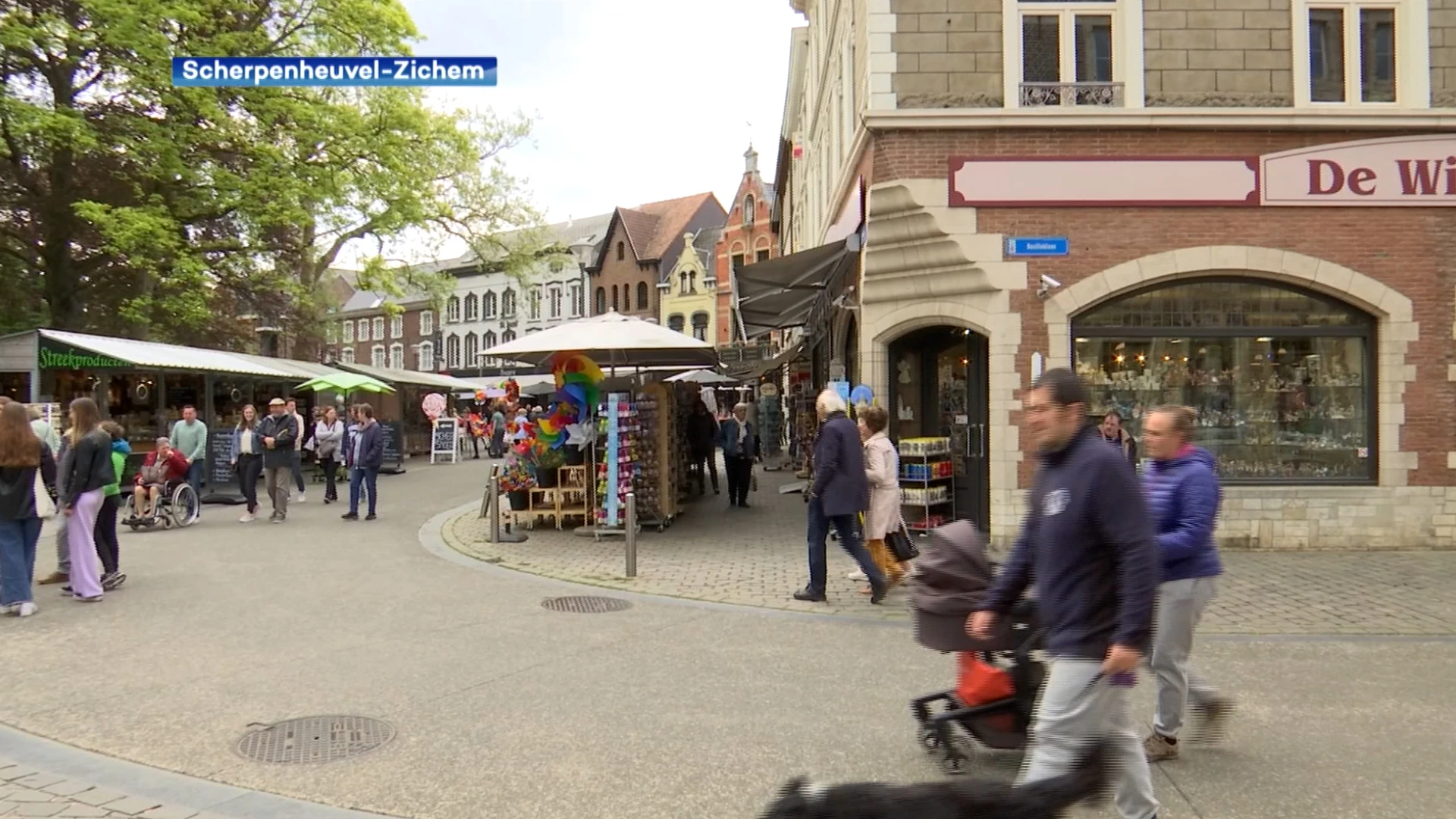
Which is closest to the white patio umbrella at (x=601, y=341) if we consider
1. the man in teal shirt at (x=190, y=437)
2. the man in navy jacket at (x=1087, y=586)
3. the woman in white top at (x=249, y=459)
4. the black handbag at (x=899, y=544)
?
the woman in white top at (x=249, y=459)

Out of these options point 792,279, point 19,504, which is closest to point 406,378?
point 792,279

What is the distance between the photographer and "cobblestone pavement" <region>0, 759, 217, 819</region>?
3.76 metres

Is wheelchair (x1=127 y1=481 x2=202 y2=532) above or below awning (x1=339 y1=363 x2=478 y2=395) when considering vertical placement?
below

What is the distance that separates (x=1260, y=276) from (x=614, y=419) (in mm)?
7612

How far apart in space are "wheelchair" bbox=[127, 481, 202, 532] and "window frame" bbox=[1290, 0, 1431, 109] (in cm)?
1468

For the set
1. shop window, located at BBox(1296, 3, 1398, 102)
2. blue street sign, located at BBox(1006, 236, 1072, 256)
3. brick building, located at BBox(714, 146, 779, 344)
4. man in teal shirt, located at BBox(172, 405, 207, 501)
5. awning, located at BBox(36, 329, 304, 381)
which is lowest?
man in teal shirt, located at BBox(172, 405, 207, 501)

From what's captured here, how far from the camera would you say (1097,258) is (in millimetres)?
10516

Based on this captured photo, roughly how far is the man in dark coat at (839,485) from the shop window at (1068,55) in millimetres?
5302

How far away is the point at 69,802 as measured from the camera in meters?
3.89

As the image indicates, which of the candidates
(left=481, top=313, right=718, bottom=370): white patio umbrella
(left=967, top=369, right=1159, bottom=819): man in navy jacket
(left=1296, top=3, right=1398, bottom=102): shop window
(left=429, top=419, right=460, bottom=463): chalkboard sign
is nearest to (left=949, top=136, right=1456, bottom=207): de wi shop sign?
(left=1296, top=3, right=1398, bottom=102): shop window

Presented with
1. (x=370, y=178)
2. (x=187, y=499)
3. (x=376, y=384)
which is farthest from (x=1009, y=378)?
(x=370, y=178)

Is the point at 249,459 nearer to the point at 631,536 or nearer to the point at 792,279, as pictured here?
the point at 631,536

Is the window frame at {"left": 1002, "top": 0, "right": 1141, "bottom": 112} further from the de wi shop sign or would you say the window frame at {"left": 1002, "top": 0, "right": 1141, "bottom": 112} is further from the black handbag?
the black handbag

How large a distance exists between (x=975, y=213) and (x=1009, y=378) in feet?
6.29
